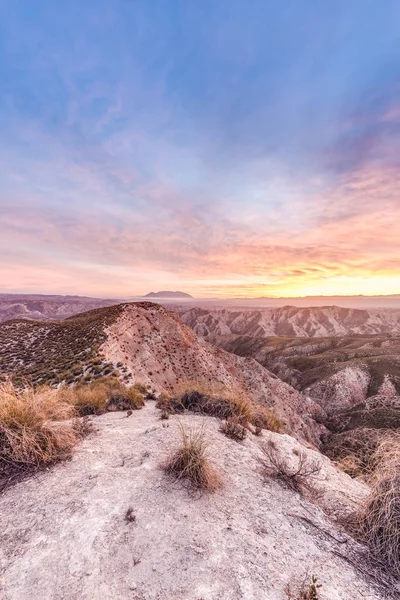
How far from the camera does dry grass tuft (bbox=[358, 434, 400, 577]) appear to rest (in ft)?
12.1

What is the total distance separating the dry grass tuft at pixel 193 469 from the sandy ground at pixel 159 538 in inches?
7.1

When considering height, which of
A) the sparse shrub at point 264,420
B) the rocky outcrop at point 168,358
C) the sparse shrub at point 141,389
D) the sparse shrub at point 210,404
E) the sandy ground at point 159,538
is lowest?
the rocky outcrop at point 168,358

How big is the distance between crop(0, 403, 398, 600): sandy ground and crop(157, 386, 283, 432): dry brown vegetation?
2.95m

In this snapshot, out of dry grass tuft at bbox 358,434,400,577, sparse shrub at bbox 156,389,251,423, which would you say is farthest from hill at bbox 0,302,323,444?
dry grass tuft at bbox 358,434,400,577

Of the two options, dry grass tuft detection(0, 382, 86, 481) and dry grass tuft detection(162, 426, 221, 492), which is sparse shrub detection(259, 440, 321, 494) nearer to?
dry grass tuft detection(162, 426, 221, 492)

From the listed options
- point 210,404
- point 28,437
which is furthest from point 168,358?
point 28,437

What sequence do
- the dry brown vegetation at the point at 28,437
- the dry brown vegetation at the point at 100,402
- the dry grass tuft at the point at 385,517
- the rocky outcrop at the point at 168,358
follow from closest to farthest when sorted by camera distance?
the dry grass tuft at the point at 385,517, the dry brown vegetation at the point at 28,437, the dry brown vegetation at the point at 100,402, the rocky outcrop at the point at 168,358

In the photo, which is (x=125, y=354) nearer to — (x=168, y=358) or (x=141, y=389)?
(x=168, y=358)

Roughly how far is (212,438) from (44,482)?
149 inches

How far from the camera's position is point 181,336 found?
4269cm

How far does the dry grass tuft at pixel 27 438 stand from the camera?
17.0 feet

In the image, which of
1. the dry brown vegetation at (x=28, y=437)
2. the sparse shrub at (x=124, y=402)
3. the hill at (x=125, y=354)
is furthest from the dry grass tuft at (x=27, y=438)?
the hill at (x=125, y=354)

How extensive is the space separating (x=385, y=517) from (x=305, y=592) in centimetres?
168

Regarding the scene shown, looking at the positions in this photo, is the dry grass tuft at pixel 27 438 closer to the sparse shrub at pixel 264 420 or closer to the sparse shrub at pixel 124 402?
the sparse shrub at pixel 124 402
